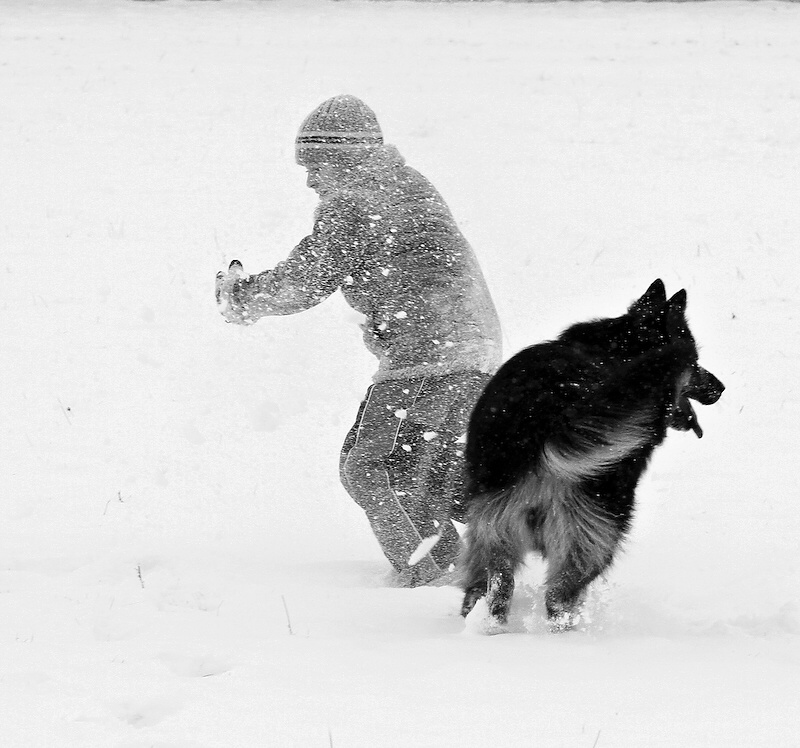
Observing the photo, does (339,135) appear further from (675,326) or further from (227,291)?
(675,326)

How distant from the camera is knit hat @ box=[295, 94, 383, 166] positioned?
412cm

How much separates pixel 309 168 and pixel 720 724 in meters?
2.79

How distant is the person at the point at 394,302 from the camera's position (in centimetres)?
413

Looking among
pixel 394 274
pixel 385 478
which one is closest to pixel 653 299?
pixel 394 274

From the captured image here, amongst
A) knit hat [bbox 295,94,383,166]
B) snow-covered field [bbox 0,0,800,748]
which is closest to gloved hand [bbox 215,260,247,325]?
knit hat [bbox 295,94,383,166]

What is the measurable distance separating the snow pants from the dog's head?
0.83 m

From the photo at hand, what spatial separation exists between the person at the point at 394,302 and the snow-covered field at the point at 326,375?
459 mm

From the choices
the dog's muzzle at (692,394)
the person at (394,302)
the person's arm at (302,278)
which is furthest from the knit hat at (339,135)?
the dog's muzzle at (692,394)

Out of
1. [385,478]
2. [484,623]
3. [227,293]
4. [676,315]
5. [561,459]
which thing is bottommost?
[484,623]

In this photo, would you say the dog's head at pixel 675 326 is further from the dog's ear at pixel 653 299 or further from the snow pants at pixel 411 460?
the snow pants at pixel 411 460

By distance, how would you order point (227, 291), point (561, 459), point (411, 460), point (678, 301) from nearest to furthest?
1. point (561, 459)
2. point (678, 301)
3. point (227, 291)
4. point (411, 460)

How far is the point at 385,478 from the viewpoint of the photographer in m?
Result: 4.34

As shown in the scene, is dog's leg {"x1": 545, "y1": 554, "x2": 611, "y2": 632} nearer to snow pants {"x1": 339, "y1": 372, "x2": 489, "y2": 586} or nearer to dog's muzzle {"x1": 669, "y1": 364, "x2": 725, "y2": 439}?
dog's muzzle {"x1": 669, "y1": 364, "x2": 725, "y2": 439}

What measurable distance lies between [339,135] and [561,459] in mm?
1760
